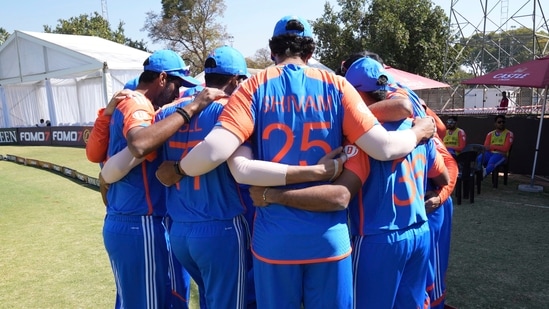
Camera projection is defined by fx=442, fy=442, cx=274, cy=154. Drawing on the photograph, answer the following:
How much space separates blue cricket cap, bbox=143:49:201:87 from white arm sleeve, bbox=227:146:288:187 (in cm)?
101

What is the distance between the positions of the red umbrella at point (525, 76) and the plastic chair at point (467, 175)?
1727 millimetres

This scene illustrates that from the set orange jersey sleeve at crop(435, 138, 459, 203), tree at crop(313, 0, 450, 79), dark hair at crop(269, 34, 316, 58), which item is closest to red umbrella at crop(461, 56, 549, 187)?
orange jersey sleeve at crop(435, 138, 459, 203)

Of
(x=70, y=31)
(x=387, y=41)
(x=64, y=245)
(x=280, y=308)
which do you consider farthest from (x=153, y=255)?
(x=70, y=31)

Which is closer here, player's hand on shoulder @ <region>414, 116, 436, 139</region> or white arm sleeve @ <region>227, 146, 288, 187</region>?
white arm sleeve @ <region>227, 146, 288, 187</region>

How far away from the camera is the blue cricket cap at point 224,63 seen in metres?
2.48

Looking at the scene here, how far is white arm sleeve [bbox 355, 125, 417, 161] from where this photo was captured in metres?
1.99

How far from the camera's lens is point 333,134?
80.2 inches

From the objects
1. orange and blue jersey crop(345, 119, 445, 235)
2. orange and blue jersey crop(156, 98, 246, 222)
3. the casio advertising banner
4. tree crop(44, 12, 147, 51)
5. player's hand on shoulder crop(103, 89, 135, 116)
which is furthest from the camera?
tree crop(44, 12, 147, 51)

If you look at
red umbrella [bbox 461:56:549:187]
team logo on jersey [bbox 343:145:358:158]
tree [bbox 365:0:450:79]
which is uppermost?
tree [bbox 365:0:450:79]

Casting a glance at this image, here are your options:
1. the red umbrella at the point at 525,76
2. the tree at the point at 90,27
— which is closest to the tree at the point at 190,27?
the tree at the point at 90,27

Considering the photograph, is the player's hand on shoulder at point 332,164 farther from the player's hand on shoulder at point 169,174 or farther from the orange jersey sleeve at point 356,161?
the player's hand on shoulder at point 169,174

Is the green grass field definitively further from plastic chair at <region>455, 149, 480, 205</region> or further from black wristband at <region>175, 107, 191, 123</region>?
black wristband at <region>175, 107, 191, 123</region>

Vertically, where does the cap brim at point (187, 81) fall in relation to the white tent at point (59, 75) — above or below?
below

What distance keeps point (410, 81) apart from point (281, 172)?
859 centimetres
